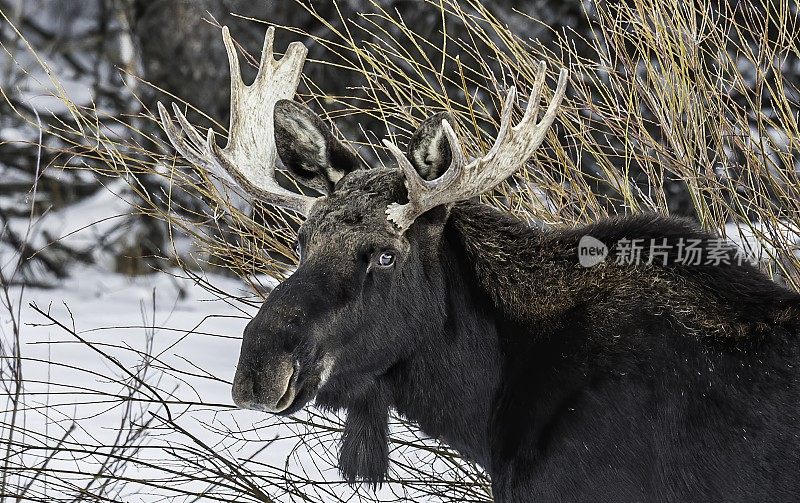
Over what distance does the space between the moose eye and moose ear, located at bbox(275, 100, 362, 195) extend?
33 centimetres

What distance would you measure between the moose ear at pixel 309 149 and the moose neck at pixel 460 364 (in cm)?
36

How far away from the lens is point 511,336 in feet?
10.4

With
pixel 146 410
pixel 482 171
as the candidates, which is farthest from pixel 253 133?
pixel 146 410

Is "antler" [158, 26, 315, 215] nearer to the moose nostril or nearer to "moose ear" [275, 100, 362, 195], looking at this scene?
"moose ear" [275, 100, 362, 195]

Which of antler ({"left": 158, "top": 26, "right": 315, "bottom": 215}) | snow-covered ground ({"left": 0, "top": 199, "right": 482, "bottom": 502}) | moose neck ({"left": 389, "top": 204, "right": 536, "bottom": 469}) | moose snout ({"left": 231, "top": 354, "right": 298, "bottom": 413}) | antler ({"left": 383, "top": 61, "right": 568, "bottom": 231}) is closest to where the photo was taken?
moose snout ({"left": 231, "top": 354, "right": 298, "bottom": 413})

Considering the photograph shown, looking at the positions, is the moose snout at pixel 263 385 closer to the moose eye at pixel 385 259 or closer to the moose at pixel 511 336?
the moose at pixel 511 336

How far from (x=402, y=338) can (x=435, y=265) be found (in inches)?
8.8

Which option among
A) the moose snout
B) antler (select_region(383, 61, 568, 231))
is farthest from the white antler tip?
the moose snout

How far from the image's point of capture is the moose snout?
9.09 feet

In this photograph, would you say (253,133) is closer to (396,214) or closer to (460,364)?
(396,214)

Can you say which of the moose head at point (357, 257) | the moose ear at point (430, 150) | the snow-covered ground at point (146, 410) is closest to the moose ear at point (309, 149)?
the moose head at point (357, 257)

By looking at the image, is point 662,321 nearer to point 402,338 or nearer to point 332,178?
point 402,338

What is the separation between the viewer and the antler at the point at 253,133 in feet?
10.8

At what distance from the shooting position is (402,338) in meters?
3.10
